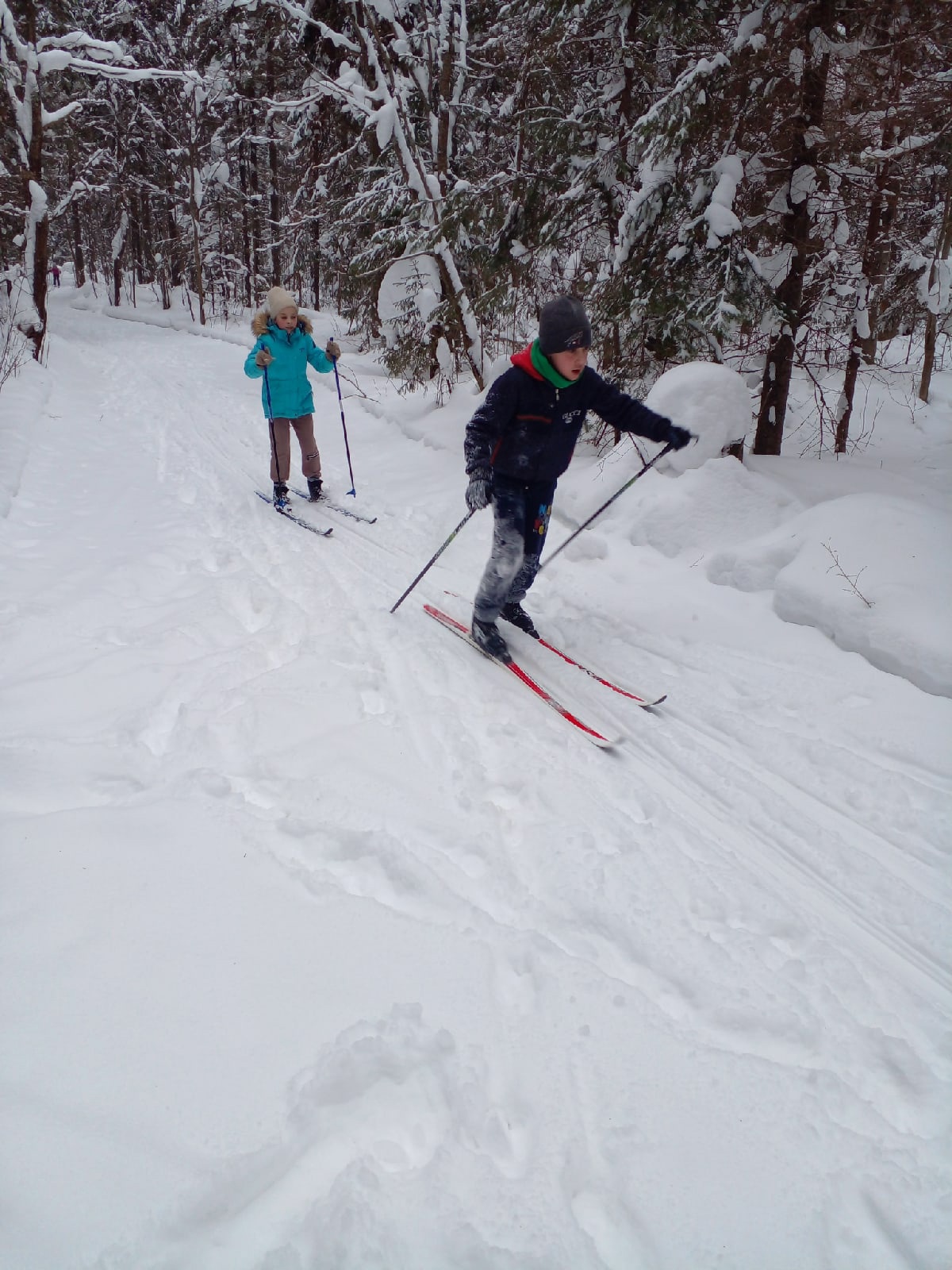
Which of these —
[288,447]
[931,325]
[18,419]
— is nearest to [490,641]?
[288,447]

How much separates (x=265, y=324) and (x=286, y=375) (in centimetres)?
53

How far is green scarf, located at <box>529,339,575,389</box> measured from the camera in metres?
3.85

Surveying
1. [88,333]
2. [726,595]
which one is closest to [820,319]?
[726,595]

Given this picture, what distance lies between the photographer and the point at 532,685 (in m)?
4.00

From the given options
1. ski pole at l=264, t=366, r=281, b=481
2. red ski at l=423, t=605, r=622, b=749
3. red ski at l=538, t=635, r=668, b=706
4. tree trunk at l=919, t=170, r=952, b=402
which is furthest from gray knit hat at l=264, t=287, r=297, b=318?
tree trunk at l=919, t=170, r=952, b=402

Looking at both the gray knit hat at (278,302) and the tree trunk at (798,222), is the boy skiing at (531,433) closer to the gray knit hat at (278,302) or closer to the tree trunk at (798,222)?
the tree trunk at (798,222)

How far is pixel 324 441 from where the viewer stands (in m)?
10.7

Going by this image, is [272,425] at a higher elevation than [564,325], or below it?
below

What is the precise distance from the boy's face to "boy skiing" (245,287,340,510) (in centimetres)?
398

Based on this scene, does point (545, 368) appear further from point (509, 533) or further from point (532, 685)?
point (532, 685)

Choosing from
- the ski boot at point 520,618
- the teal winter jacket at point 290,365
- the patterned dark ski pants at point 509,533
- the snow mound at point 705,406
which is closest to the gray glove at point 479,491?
the patterned dark ski pants at point 509,533

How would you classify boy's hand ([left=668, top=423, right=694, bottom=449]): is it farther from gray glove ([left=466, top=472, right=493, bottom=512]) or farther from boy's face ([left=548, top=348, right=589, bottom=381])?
gray glove ([left=466, top=472, right=493, bottom=512])

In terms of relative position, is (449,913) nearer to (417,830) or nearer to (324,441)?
(417,830)

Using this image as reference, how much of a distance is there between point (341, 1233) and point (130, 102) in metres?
36.3
